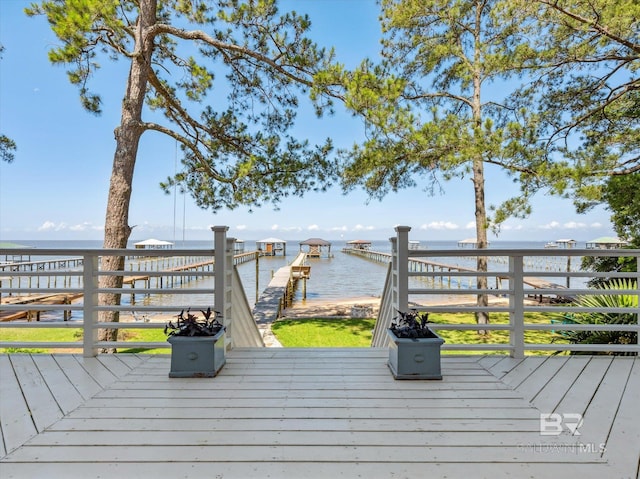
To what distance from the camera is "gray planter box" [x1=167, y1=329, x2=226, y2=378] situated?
265 cm

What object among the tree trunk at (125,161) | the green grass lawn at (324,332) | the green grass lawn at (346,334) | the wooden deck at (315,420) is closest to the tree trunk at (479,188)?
the green grass lawn at (346,334)

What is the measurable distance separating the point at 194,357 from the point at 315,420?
47.9 inches

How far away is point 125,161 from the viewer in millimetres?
5230

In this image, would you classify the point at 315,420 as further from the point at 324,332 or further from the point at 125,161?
the point at 324,332

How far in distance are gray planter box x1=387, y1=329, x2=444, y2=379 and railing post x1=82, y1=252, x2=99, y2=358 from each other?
9.22ft

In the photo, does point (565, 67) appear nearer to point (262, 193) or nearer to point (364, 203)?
point (364, 203)

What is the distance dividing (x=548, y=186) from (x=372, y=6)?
563 cm

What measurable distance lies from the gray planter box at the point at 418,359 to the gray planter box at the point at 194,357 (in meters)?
1.47

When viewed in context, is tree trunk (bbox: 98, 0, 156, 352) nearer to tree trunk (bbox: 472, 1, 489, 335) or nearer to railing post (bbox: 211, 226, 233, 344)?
railing post (bbox: 211, 226, 233, 344)

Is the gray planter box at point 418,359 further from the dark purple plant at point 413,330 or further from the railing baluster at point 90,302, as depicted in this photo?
the railing baluster at point 90,302

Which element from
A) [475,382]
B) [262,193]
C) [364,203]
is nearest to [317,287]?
[364,203]

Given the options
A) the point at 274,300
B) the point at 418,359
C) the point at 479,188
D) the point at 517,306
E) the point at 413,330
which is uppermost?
the point at 479,188

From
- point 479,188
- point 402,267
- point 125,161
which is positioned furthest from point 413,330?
point 479,188

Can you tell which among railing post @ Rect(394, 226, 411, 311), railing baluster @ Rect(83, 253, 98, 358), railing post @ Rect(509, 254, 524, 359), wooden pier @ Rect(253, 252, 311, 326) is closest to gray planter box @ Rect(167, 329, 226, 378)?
railing baluster @ Rect(83, 253, 98, 358)
